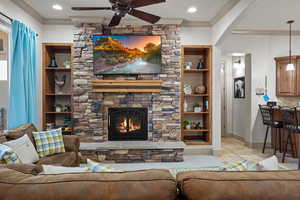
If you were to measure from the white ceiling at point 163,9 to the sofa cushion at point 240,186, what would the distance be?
126 inches

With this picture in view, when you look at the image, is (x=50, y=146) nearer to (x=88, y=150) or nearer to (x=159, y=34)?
(x=88, y=150)

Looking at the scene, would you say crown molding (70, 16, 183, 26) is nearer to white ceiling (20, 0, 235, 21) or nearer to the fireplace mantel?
white ceiling (20, 0, 235, 21)

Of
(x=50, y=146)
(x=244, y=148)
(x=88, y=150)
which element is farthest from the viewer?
(x=244, y=148)

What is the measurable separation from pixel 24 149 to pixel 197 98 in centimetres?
359

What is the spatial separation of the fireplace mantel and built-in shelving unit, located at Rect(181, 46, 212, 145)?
67 centimetres

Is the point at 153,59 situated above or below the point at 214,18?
below

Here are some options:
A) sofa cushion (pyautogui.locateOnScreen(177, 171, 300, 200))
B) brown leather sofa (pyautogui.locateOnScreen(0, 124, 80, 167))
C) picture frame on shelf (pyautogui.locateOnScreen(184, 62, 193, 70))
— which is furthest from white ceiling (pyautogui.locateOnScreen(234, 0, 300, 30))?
brown leather sofa (pyautogui.locateOnScreen(0, 124, 80, 167))

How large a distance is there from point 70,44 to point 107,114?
1.66 m

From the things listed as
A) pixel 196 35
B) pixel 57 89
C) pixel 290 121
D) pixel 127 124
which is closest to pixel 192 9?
pixel 196 35

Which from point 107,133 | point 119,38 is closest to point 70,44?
point 119,38

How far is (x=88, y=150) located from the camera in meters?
3.70

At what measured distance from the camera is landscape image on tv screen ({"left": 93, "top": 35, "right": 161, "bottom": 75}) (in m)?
4.09

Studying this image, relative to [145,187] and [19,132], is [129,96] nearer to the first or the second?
[19,132]

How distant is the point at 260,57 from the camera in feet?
16.3
